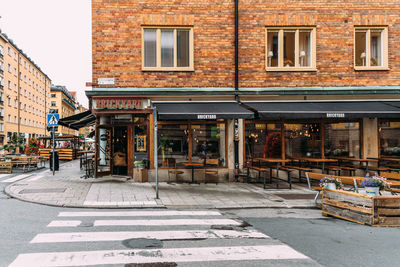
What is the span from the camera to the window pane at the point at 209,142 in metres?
12.4

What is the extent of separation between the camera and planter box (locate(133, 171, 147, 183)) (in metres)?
11.8

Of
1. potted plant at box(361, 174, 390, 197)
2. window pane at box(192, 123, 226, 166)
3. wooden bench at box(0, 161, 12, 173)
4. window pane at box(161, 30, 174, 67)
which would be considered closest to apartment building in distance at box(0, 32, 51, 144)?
wooden bench at box(0, 161, 12, 173)

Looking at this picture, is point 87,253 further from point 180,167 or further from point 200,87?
point 200,87

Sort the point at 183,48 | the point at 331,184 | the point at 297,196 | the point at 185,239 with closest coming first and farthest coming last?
the point at 185,239 → the point at 331,184 → the point at 297,196 → the point at 183,48

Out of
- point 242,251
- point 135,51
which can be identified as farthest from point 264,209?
point 135,51

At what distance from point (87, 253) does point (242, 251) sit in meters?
2.34

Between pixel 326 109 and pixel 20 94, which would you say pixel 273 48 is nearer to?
pixel 326 109

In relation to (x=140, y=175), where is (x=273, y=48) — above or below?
above

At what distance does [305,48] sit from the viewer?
12797 millimetres

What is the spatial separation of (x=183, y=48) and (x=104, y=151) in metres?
5.68

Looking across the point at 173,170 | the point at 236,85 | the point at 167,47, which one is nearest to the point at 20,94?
the point at 167,47

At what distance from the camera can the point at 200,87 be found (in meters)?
12.2

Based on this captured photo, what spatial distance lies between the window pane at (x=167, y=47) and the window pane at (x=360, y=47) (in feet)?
25.6

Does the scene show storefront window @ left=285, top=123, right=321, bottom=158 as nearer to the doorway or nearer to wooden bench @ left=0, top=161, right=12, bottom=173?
the doorway
